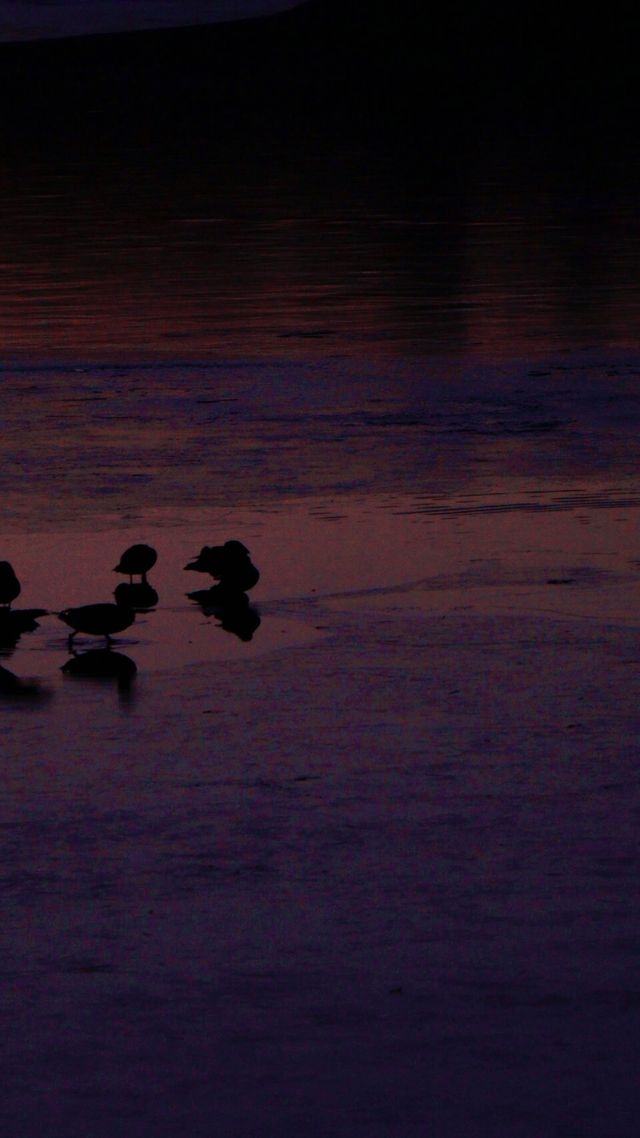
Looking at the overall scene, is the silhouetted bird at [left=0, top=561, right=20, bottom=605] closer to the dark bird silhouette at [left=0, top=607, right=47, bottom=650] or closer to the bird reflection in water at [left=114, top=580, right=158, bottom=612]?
the dark bird silhouette at [left=0, top=607, right=47, bottom=650]

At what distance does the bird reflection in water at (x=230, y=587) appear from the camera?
23.2 ft

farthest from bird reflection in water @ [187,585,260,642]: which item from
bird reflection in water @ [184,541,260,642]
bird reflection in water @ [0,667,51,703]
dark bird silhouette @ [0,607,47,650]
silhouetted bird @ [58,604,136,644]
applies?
bird reflection in water @ [0,667,51,703]

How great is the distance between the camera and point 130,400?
11.2 meters

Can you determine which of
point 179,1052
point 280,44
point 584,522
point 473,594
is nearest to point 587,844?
point 179,1052

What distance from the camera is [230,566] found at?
7172 mm

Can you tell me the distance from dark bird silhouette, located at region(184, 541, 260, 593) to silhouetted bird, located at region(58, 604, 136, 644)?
16.5 inches

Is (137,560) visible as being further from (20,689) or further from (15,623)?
(20,689)

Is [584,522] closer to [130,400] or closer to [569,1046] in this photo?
[130,400]

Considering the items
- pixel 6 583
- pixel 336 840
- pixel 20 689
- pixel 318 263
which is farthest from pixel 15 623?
pixel 318 263

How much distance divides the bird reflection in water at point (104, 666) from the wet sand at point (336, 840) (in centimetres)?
6

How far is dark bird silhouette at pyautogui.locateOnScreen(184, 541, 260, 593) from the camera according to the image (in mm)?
7125

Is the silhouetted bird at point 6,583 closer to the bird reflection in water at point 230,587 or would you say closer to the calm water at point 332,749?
the calm water at point 332,749

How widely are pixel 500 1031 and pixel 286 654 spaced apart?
8.76 feet

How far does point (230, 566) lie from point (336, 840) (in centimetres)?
225
